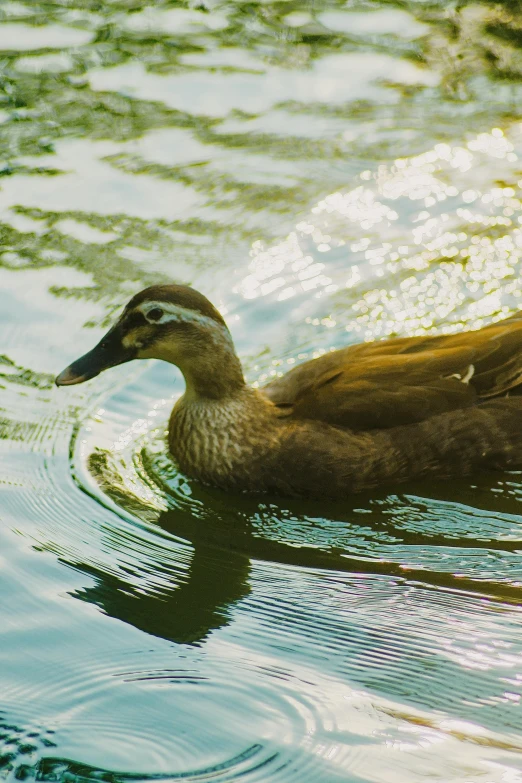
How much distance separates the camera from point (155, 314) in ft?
24.9

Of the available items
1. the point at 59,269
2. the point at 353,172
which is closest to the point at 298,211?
the point at 353,172

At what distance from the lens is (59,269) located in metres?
9.88

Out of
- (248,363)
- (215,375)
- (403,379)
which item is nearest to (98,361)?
(215,375)

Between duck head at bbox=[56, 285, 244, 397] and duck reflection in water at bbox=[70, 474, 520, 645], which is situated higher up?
duck head at bbox=[56, 285, 244, 397]

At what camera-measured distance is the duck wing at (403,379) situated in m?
7.59

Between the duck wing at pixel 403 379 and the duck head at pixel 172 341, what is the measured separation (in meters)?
0.42

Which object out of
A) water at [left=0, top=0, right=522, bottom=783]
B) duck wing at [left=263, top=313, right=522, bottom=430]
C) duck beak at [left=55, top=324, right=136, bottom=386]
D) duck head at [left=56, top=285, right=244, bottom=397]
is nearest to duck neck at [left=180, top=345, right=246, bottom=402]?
duck head at [left=56, top=285, right=244, bottom=397]

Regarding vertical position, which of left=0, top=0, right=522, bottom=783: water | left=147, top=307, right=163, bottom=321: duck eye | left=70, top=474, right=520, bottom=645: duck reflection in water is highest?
left=147, top=307, right=163, bottom=321: duck eye

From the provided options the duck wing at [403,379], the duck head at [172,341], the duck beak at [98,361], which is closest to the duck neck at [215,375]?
the duck head at [172,341]

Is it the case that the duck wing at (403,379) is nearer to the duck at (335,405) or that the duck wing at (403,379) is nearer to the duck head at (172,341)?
the duck at (335,405)

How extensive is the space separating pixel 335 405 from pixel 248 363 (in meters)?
1.57

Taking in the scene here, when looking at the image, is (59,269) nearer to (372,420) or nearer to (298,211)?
(298,211)

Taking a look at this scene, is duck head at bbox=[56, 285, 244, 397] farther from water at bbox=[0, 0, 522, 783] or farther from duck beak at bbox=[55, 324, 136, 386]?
water at bbox=[0, 0, 522, 783]

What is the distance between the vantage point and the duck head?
24.9ft
